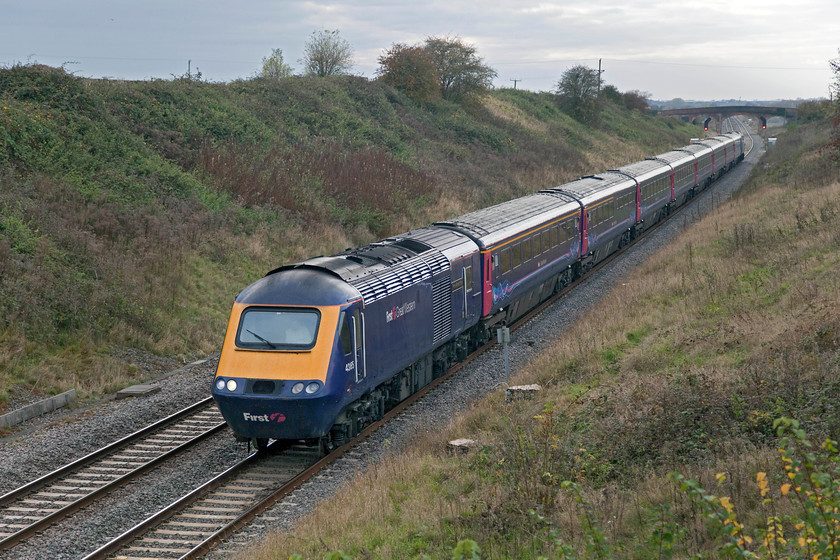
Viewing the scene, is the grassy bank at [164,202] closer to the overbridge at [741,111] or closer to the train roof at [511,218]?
the train roof at [511,218]

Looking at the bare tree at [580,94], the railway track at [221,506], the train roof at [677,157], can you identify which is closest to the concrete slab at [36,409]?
the railway track at [221,506]

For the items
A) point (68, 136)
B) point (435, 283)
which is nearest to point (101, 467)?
point (435, 283)

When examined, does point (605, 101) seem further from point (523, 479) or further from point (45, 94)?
point (523, 479)

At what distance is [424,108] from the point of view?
59094mm

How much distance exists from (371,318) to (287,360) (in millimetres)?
1842

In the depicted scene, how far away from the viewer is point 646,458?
998cm

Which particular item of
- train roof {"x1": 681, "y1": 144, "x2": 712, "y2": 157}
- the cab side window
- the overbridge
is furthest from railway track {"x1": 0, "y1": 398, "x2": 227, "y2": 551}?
the overbridge

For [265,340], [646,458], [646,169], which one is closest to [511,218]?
[265,340]

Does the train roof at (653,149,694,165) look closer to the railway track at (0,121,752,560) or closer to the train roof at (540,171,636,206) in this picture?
the train roof at (540,171,636,206)

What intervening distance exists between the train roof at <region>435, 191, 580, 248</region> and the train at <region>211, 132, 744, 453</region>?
42mm

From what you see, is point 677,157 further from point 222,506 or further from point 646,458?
point 222,506

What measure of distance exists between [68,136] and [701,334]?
19908 mm

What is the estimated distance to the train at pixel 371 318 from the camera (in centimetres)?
1220

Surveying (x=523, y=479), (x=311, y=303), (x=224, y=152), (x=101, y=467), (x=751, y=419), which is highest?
(x=224, y=152)
